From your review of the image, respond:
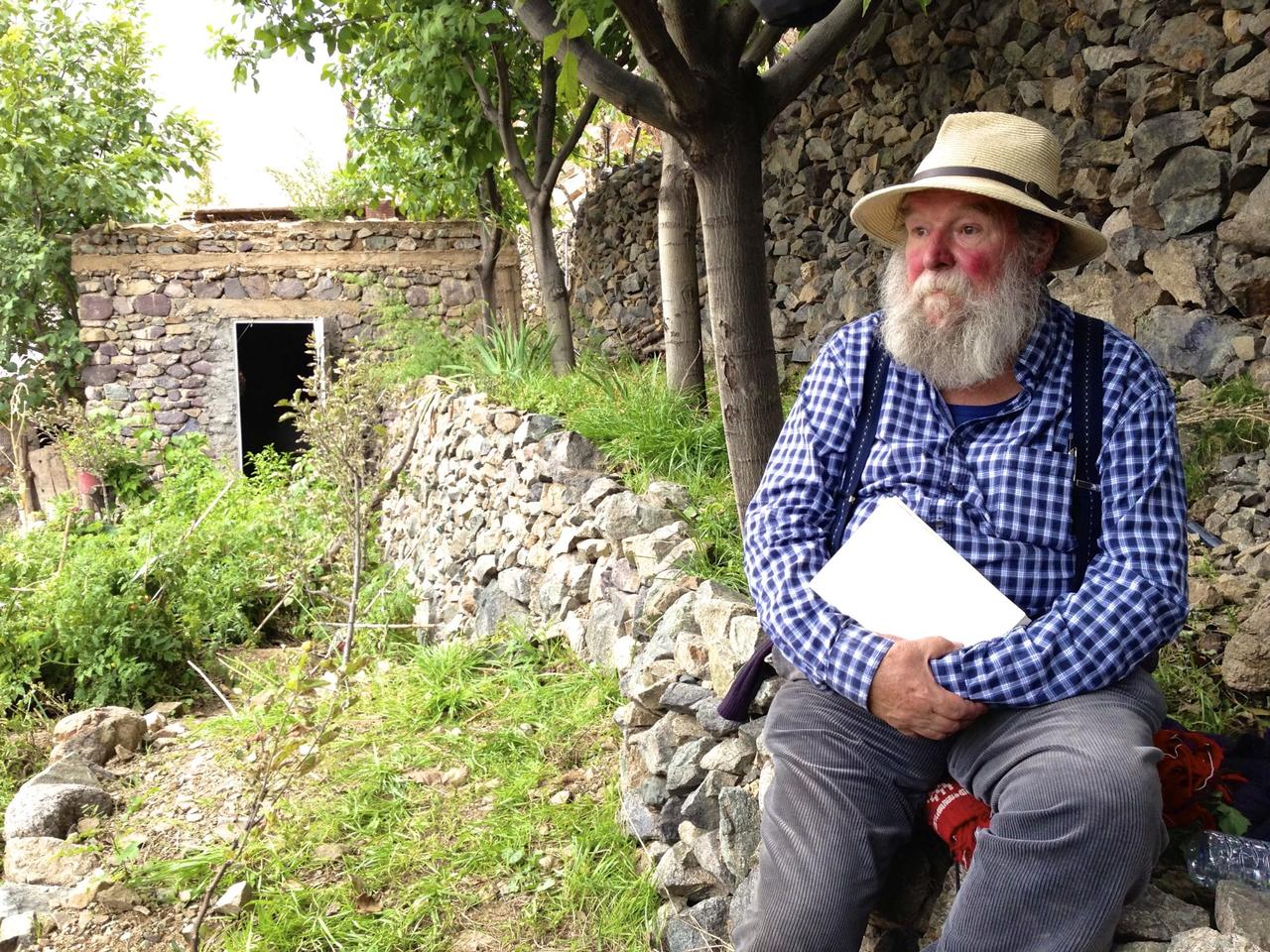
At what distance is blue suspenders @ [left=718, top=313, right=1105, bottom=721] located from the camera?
202 cm

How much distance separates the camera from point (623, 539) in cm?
411

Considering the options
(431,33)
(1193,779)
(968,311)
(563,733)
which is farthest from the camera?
(431,33)

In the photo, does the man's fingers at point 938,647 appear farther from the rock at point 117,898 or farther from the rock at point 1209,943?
the rock at point 117,898

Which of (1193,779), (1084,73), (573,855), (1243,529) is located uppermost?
(1084,73)

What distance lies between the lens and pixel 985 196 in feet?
7.06

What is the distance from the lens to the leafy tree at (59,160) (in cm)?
1020

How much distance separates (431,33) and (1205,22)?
3483mm

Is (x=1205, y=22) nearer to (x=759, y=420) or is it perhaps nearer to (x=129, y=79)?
(x=759, y=420)

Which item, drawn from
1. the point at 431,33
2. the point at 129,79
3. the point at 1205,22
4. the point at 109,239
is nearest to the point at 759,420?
the point at 1205,22

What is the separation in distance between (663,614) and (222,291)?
338 inches

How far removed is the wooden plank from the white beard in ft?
29.4

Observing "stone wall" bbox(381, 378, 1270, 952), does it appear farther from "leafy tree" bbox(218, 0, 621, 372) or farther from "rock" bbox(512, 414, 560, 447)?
"leafy tree" bbox(218, 0, 621, 372)

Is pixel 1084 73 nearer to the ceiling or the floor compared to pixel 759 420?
nearer to the ceiling

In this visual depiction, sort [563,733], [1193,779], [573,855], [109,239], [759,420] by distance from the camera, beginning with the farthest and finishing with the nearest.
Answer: [109,239]
[563,733]
[759,420]
[573,855]
[1193,779]
